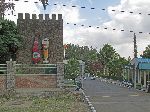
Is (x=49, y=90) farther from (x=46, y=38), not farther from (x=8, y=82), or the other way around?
(x=46, y=38)

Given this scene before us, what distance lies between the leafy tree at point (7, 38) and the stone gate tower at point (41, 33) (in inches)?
39.1

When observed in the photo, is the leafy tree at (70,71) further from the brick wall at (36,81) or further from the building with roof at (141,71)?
the brick wall at (36,81)

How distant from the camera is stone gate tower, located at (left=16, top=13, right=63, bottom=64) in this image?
40.5 m

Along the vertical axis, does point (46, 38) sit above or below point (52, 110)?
above

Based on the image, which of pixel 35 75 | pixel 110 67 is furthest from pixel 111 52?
pixel 35 75

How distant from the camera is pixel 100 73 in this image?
116250 millimetres

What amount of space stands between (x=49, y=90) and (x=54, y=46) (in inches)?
445

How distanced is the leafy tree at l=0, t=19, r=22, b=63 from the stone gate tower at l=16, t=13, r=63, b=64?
0.99 metres

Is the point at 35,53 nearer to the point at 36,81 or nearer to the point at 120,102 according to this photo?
the point at 36,81

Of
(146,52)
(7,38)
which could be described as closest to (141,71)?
(7,38)

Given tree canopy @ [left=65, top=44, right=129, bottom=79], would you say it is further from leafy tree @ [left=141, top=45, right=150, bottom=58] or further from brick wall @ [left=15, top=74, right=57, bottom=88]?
brick wall @ [left=15, top=74, right=57, bottom=88]

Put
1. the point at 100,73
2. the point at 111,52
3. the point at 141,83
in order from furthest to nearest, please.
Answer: the point at 100,73, the point at 111,52, the point at 141,83

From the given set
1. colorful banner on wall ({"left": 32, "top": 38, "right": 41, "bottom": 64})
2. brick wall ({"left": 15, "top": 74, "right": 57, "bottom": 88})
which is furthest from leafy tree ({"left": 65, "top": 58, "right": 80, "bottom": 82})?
brick wall ({"left": 15, "top": 74, "right": 57, "bottom": 88})

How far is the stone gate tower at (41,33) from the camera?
40.5m
